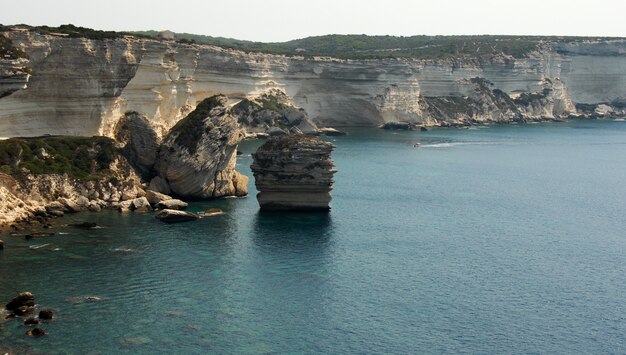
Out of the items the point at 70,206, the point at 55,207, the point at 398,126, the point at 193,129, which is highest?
the point at 193,129

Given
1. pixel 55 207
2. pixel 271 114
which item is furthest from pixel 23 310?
pixel 271 114

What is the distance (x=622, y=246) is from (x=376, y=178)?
38522 millimetres

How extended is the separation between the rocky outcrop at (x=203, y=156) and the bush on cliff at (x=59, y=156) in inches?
226

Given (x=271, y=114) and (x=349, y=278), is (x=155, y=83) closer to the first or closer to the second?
(x=349, y=278)

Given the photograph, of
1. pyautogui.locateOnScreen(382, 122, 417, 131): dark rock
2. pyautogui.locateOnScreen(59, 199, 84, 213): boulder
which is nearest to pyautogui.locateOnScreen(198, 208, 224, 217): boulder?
pyautogui.locateOnScreen(59, 199, 84, 213): boulder

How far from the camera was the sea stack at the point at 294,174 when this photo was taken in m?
74.4

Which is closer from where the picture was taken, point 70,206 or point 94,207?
point 70,206

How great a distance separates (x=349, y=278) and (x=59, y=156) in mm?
32900

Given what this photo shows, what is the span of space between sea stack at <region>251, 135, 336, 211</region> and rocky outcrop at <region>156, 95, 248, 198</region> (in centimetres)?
678

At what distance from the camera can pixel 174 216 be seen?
70.2 meters

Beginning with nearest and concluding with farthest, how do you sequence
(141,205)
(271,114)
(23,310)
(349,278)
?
(23,310)
(349,278)
(141,205)
(271,114)

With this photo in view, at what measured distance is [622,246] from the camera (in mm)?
67688

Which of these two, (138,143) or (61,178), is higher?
(138,143)

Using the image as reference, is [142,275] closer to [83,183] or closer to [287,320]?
[287,320]
